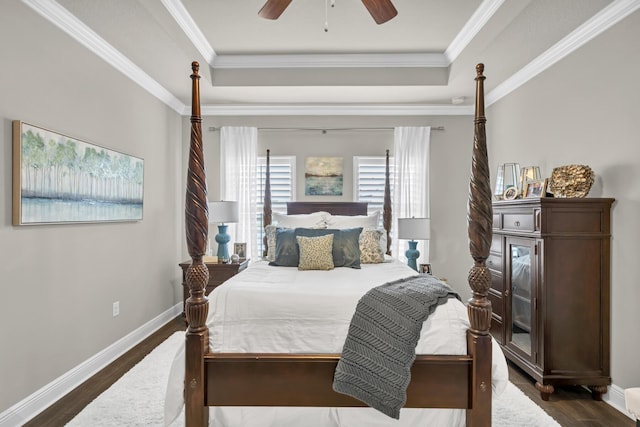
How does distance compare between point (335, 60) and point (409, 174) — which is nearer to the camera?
point (335, 60)

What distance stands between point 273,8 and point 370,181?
2.84 meters

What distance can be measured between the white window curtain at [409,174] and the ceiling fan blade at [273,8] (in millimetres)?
2690

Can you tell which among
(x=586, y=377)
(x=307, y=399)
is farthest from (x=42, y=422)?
(x=586, y=377)

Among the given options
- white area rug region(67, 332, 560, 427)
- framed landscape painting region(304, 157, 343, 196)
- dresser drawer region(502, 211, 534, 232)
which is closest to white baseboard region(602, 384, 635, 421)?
white area rug region(67, 332, 560, 427)

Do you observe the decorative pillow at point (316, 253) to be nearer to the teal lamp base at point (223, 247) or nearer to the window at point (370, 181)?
the teal lamp base at point (223, 247)

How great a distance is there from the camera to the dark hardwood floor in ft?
7.80

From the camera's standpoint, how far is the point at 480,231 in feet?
6.40

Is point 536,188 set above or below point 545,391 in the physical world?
above

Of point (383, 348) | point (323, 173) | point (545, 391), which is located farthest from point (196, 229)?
point (323, 173)

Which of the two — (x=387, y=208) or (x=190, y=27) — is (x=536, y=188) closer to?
(x=387, y=208)


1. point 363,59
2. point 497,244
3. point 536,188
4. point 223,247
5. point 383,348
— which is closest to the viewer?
point 383,348

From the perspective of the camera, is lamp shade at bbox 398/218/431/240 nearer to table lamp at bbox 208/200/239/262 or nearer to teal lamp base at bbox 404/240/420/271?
teal lamp base at bbox 404/240/420/271

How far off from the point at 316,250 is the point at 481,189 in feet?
5.31

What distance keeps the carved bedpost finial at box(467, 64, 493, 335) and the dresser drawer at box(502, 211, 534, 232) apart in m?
1.16
